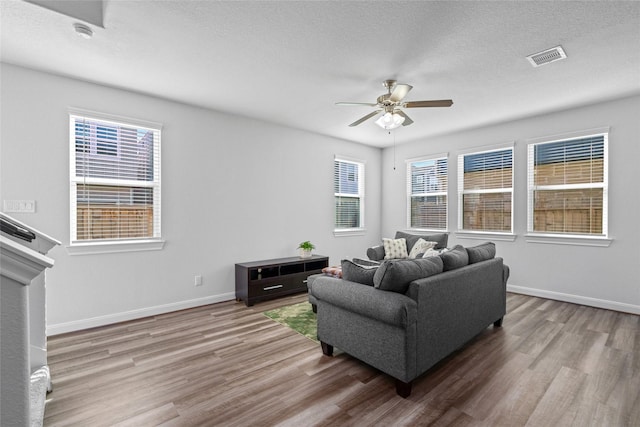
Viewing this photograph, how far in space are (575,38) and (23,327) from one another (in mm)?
3800

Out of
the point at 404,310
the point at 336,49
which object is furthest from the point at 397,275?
the point at 336,49

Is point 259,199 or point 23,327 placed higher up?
point 259,199

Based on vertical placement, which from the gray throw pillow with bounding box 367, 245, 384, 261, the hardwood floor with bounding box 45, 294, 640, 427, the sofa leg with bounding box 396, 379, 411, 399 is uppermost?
the gray throw pillow with bounding box 367, 245, 384, 261

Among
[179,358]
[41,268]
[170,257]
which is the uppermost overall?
[41,268]

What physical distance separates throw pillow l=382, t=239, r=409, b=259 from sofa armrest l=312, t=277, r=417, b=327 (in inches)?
104

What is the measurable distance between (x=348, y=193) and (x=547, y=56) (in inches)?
153

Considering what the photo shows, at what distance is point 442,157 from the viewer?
582 centimetres

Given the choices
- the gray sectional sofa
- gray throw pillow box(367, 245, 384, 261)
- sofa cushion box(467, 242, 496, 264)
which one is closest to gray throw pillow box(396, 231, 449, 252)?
gray throw pillow box(367, 245, 384, 261)

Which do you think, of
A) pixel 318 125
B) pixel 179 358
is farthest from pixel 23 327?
pixel 318 125

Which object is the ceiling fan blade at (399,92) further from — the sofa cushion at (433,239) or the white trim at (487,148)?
the white trim at (487,148)

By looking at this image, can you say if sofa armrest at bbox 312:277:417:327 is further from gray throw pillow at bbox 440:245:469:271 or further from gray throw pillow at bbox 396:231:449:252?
gray throw pillow at bbox 396:231:449:252

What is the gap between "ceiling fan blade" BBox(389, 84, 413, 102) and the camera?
2984 mm

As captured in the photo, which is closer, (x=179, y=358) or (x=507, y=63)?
(x=179, y=358)

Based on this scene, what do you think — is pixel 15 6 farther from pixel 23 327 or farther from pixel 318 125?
pixel 318 125
